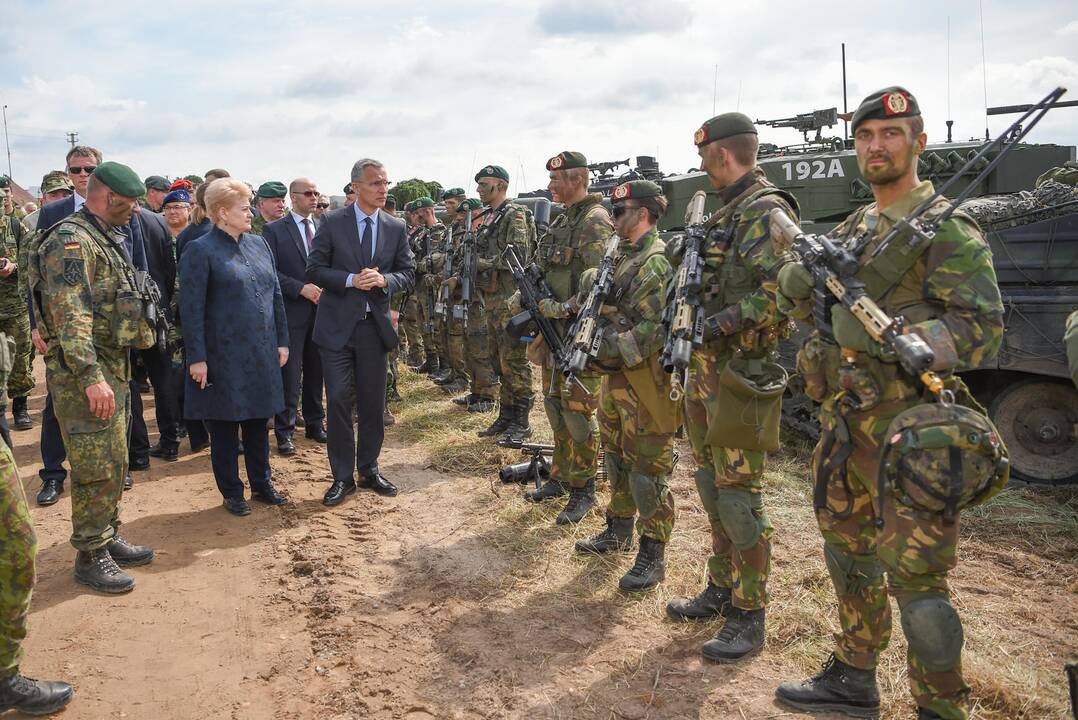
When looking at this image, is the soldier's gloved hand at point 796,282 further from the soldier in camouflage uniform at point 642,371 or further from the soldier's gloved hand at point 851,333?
the soldier in camouflage uniform at point 642,371

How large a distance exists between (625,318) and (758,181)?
1.16 meters

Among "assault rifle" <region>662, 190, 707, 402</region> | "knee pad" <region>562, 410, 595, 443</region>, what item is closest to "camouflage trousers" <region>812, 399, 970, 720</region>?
"assault rifle" <region>662, 190, 707, 402</region>

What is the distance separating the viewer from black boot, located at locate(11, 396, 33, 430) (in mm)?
8469

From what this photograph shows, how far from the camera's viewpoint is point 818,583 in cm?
489

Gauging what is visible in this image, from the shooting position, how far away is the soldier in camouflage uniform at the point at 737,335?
3.92 m

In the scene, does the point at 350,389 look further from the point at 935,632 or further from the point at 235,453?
the point at 935,632

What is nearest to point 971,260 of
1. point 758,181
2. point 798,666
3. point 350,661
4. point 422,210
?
point 758,181

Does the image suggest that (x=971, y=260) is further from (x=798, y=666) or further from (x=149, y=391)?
(x=149, y=391)

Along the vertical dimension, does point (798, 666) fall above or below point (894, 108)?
below

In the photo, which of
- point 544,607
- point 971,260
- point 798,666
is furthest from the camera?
point 544,607

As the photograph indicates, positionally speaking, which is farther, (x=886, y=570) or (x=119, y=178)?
(x=119, y=178)

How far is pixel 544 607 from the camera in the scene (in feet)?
15.3

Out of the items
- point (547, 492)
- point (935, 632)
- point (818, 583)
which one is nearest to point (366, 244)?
point (547, 492)

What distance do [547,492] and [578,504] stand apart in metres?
0.56
